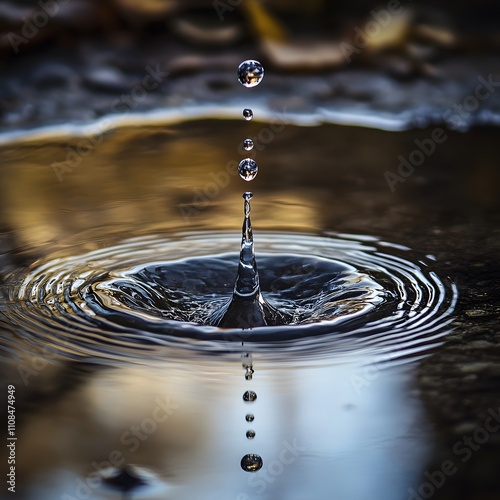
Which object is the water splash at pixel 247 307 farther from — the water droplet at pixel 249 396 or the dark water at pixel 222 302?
the water droplet at pixel 249 396

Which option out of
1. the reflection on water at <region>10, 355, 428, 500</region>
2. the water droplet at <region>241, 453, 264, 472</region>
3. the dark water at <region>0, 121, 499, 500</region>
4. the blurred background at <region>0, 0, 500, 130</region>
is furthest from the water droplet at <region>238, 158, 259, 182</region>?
the blurred background at <region>0, 0, 500, 130</region>

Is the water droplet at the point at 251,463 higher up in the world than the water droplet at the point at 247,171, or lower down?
lower down

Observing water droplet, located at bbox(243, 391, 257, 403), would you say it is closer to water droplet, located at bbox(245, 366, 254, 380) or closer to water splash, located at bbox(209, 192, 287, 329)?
water droplet, located at bbox(245, 366, 254, 380)

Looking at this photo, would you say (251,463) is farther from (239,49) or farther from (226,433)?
(239,49)

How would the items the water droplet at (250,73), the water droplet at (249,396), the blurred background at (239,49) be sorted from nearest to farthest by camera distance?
1. the water droplet at (249,396)
2. the water droplet at (250,73)
3. the blurred background at (239,49)

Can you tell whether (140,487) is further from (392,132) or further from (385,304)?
(392,132)

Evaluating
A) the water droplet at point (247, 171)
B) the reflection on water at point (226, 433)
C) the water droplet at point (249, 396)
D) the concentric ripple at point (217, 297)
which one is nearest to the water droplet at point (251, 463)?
the reflection on water at point (226, 433)

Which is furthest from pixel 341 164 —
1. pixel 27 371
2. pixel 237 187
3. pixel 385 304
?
pixel 27 371

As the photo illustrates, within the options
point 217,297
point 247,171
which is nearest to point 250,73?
point 247,171
